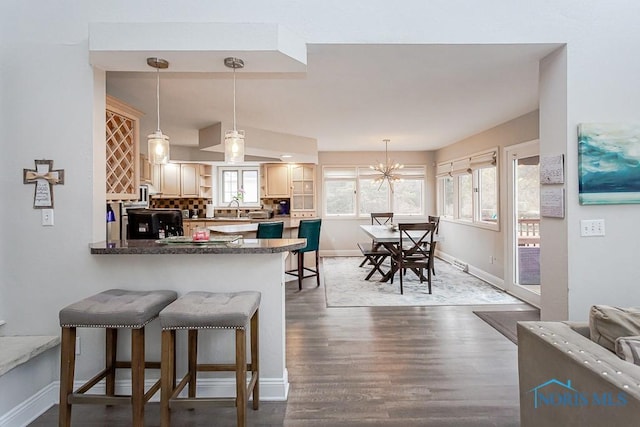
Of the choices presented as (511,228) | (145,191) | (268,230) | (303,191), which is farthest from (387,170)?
(145,191)

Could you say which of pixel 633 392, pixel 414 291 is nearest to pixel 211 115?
pixel 414 291

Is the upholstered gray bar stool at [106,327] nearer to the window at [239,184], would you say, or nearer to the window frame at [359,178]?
the window at [239,184]

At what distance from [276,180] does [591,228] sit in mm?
5595

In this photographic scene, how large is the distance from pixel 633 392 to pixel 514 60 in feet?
7.69

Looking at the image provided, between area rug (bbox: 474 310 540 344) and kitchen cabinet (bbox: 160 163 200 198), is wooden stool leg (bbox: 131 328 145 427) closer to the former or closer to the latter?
area rug (bbox: 474 310 540 344)

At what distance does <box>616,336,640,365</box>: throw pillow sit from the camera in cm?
111

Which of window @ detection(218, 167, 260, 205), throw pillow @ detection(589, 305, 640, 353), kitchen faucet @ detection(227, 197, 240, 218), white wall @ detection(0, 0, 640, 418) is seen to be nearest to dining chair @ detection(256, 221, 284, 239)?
white wall @ detection(0, 0, 640, 418)

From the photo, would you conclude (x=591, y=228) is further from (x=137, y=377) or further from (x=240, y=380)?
(x=137, y=377)

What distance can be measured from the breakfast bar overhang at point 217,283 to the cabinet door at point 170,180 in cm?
486

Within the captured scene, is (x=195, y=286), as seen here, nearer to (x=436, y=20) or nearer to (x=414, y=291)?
(x=436, y=20)

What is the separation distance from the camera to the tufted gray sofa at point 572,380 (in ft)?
3.22

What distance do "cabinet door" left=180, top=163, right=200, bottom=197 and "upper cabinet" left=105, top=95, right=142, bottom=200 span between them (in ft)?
13.0

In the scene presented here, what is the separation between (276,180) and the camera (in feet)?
23.3

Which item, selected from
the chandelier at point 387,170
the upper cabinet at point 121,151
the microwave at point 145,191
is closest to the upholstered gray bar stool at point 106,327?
the upper cabinet at point 121,151
